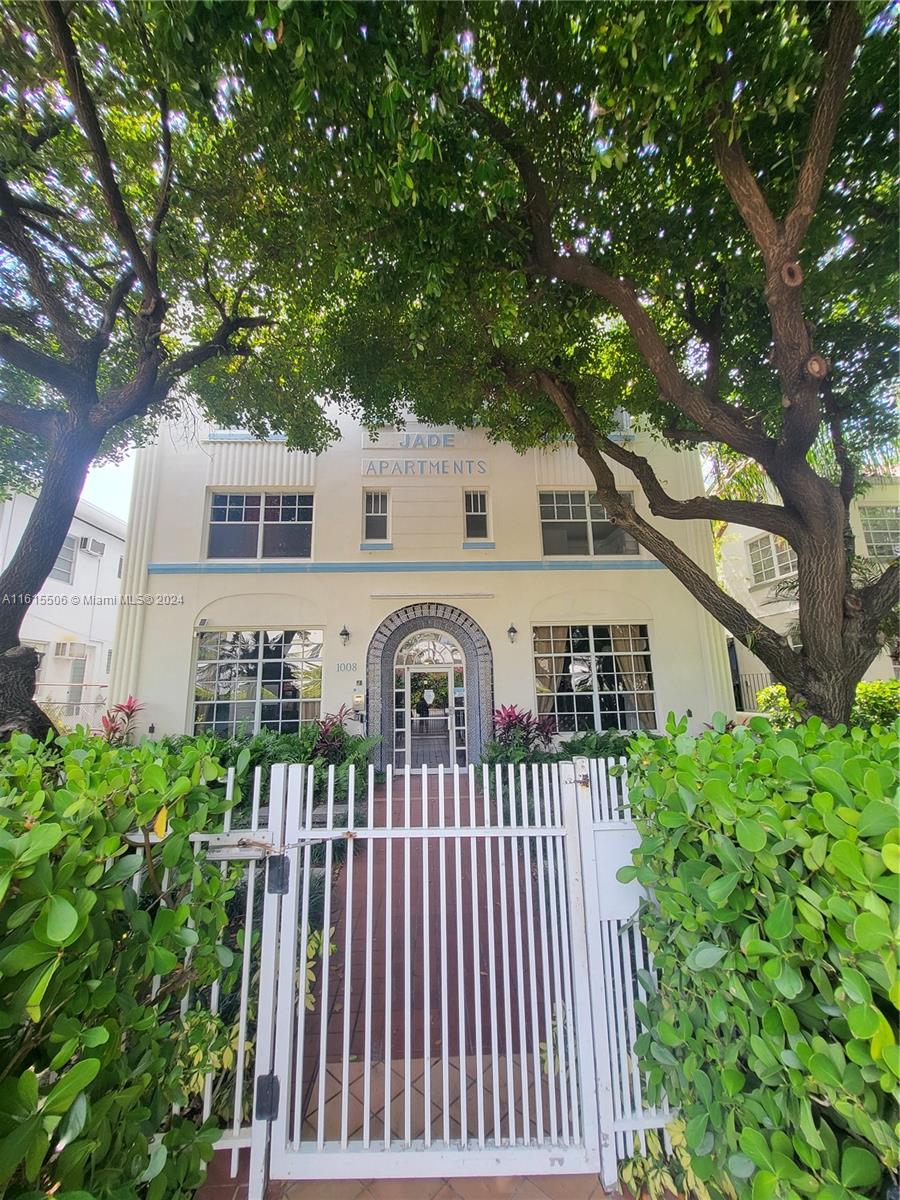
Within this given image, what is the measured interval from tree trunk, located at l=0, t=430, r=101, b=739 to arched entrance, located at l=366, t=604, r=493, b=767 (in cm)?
564

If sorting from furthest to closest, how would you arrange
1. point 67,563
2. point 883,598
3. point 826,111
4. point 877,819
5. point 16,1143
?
point 67,563 < point 883,598 < point 826,111 < point 877,819 < point 16,1143

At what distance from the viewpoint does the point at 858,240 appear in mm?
5449

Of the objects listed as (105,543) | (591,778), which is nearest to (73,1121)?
(591,778)

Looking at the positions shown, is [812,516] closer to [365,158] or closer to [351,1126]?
[365,158]

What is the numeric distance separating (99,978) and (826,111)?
7.04 m

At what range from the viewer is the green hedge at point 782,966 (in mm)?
1146

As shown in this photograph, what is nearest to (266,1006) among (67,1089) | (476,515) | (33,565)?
(67,1089)

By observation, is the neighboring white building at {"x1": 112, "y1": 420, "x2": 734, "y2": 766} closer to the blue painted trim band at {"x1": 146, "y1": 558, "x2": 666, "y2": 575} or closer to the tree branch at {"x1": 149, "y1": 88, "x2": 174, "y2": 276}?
the blue painted trim band at {"x1": 146, "y1": 558, "x2": 666, "y2": 575}

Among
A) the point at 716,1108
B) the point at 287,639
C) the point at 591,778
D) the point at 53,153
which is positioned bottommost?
the point at 716,1108

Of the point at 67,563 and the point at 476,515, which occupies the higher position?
the point at 67,563

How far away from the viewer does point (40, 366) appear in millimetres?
5980

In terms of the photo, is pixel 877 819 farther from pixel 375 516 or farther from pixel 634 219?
pixel 375 516

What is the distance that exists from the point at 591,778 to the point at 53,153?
9.08 m

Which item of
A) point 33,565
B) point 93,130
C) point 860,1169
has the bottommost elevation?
point 860,1169
